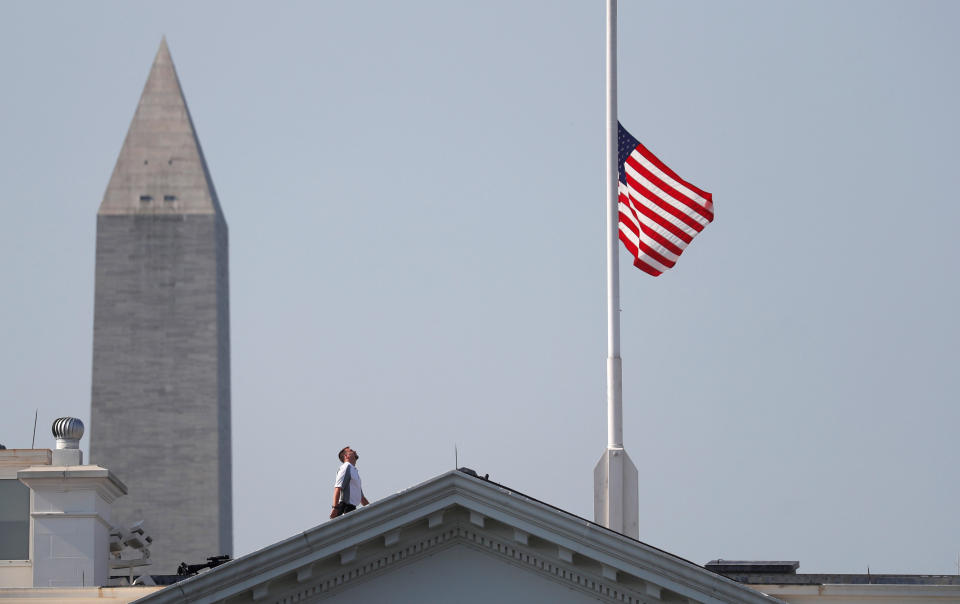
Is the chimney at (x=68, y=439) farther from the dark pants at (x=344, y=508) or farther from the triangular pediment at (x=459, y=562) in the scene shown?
the triangular pediment at (x=459, y=562)

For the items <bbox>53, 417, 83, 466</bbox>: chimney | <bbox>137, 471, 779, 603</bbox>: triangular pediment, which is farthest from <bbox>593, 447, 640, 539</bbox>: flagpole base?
<bbox>53, 417, 83, 466</bbox>: chimney

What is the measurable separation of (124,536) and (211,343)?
81.6m

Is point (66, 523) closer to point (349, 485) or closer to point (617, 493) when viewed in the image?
point (349, 485)

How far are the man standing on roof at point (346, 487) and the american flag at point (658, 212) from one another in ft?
23.6

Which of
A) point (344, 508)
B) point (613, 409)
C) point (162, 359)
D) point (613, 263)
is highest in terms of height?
point (162, 359)

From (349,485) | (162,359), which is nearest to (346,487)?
(349,485)

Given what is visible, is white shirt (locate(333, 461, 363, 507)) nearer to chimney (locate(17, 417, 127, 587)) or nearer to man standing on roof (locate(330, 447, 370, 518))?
man standing on roof (locate(330, 447, 370, 518))

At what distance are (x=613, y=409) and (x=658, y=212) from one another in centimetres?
414

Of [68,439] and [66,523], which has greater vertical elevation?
[68,439]

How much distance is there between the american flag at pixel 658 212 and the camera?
1854 inches

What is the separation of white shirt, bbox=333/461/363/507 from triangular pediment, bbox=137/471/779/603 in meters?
2.45

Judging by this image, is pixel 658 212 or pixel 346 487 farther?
pixel 658 212

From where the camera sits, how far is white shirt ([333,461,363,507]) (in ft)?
141

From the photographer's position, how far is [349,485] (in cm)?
4319
